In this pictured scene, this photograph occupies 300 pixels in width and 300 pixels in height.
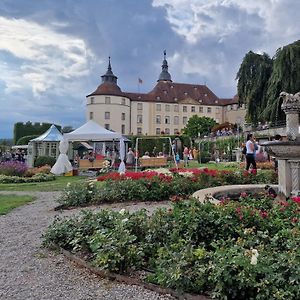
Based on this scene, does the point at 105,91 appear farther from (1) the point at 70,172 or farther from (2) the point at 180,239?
(2) the point at 180,239

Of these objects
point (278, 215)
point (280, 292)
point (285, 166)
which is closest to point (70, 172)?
point (285, 166)

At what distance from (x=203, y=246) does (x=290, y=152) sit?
12.5ft

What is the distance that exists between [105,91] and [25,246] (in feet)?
268

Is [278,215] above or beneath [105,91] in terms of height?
beneath

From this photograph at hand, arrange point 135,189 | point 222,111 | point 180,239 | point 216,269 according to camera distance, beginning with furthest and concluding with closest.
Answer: point 222,111, point 135,189, point 180,239, point 216,269

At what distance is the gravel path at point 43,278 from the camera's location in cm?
384

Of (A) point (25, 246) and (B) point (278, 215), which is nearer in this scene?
(B) point (278, 215)

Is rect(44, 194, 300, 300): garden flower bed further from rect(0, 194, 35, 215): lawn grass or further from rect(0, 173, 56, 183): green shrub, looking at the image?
rect(0, 173, 56, 183): green shrub

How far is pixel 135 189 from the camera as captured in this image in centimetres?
1055

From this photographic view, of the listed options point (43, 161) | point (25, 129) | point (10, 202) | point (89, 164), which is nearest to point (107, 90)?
point (25, 129)

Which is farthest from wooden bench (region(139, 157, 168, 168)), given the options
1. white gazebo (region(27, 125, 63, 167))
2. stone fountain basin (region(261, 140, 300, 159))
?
stone fountain basin (region(261, 140, 300, 159))

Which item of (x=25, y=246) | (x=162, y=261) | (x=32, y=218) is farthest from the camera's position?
(x=32, y=218)

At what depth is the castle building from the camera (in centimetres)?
8581

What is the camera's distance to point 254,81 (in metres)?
42.9
